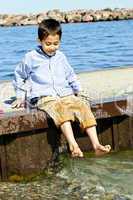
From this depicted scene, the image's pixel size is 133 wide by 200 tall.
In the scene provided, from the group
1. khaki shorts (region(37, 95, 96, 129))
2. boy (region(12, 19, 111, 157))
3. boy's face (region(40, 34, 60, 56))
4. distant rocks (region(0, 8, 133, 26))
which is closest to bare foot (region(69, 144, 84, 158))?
boy (region(12, 19, 111, 157))

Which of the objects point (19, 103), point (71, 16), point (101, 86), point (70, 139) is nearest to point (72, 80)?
point (19, 103)

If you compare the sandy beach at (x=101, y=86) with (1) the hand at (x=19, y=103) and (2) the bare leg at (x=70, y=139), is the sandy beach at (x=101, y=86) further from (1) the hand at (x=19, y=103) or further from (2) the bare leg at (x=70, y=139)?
(2) the bare leg at (x=70, y=139)

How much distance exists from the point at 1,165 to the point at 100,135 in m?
1.40

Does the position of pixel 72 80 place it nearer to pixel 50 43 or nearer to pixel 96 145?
pixel 50 43

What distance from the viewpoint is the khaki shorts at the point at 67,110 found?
22.5 feet

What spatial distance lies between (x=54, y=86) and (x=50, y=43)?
52cm

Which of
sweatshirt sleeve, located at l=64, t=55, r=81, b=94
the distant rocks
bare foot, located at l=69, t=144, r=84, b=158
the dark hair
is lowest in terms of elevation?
bare foot, located at l=69, t=144, r=84, b=158

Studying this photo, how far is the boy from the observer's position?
6859mm

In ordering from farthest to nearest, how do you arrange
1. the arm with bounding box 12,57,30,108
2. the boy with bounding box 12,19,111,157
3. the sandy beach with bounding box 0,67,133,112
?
the sandy beach with bounding box 0,67,133,112, the arm with bounding box 12,57,30,108, the boy with bounding box 12,19,111,157

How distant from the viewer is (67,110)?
689 centimetres

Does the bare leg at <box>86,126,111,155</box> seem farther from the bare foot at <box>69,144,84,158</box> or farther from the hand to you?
the hand

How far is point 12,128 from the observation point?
6871 millimetres

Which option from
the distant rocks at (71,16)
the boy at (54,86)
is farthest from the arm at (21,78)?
the distant rocks at (71,16)

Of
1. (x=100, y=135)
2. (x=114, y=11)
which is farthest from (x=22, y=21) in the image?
(x=100, y=135)
